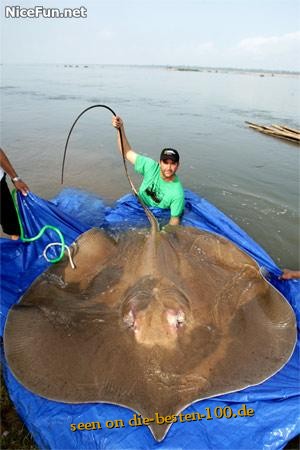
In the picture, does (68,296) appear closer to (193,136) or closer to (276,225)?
(276,225)

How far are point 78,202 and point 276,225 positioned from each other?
11.7ft

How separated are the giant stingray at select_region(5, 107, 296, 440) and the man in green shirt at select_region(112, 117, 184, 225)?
124 centimetres

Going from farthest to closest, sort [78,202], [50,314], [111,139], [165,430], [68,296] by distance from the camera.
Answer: [111,139], [78,202], [68,296], [50,314], [165,430]

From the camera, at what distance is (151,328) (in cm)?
250

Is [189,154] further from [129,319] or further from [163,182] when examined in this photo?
[129,319]

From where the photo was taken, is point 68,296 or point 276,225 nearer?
point 68,296

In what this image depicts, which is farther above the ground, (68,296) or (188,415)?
(68,296)

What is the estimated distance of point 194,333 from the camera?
2605mm

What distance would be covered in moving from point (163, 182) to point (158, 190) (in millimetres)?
154

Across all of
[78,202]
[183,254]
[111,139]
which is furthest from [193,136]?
[183,254]

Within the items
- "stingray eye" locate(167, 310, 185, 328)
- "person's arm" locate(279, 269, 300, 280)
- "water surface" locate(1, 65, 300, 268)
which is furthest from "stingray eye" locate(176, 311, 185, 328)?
"water surface" locate(1, 65, 300, 268)

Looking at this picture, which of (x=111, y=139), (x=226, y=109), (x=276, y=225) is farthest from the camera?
(x=226, y=109)

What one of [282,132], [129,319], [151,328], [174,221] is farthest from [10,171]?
[282,132]

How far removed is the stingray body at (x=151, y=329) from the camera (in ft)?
7.58
